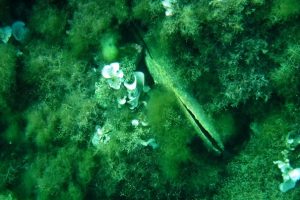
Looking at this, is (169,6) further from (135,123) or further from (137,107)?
(135,123)

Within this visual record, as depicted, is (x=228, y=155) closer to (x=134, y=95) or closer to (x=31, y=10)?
(x=134, y=95)

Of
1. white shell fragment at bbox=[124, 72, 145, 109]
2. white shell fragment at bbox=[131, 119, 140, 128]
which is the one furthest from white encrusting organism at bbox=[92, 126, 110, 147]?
white shell fragment at bbox=[124, 72, 145, 109]

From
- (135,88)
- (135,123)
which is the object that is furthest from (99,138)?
(135,88)

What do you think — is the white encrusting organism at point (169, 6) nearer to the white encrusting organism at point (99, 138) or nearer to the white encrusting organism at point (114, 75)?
the white encrusting organism at point (114, 75)

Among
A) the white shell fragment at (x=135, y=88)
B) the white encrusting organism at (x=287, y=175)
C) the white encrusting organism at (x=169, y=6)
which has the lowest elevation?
the white encrusting organism at (x=287, y=175)

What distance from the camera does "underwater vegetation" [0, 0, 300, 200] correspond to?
363 cm

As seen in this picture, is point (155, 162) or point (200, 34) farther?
point (155, 162)

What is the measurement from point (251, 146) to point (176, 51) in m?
1.42

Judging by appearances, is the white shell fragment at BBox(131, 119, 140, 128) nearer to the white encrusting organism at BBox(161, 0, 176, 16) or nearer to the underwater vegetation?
the underwater vegetation

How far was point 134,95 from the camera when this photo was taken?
12.7 ft

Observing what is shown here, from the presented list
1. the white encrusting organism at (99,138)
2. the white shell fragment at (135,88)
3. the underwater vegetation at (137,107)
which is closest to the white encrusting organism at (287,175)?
the underwater vegetation at (137,107)

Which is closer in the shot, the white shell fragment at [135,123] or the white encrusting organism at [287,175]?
the white encrusting organism at [287,175]

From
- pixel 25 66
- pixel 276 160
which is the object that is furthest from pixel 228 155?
pixel 25 66

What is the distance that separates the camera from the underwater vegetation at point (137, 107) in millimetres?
3633
